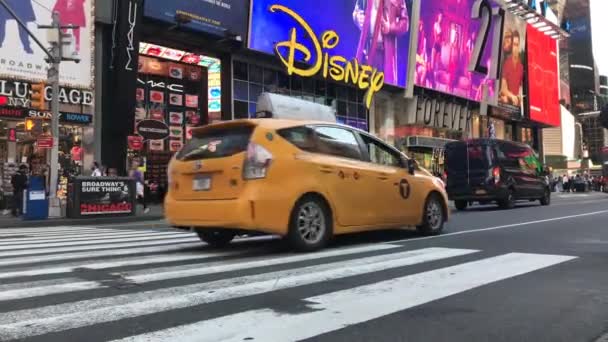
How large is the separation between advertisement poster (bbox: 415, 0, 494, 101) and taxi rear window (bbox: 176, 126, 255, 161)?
31211 millimetres

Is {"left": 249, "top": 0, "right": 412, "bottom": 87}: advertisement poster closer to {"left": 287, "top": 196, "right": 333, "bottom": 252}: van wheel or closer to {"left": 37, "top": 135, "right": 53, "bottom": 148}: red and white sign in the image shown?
{"left": 37, "top": 135, "right": 53, "bottom": 148}: red and white sign

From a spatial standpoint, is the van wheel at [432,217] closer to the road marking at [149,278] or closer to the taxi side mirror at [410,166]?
the taxi side mirror at [410,166]

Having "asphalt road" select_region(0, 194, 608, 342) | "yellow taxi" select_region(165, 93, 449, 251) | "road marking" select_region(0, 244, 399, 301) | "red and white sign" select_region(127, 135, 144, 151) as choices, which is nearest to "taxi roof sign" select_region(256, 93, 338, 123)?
"red and white sign" select_region(127, 135, 144, 151)

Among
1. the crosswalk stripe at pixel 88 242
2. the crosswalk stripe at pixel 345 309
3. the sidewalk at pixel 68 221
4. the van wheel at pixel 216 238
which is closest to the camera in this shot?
the crosswalk stripe at pixel 345 309

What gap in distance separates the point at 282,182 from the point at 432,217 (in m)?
3.50

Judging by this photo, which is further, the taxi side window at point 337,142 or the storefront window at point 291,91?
the storefront window at point 291,91

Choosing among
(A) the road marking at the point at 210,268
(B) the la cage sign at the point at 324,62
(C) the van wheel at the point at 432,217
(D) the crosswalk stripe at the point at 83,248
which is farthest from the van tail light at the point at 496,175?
(B) the la cage sign at the point at 324,62

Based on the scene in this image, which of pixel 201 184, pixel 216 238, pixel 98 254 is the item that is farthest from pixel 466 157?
pixel 98 254

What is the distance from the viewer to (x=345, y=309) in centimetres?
418

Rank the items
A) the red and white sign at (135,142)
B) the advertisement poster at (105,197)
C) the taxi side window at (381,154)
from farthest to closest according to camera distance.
→ the red and white sign at (135,142)
the advertisement poster at (105,197)
the taxi side window at (381,154)

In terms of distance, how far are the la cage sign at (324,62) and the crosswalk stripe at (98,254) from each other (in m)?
19.5

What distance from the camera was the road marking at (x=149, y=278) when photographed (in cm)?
483

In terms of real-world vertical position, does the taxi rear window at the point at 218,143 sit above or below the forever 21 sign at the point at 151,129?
below

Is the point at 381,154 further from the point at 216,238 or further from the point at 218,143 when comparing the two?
the point at 216,238
